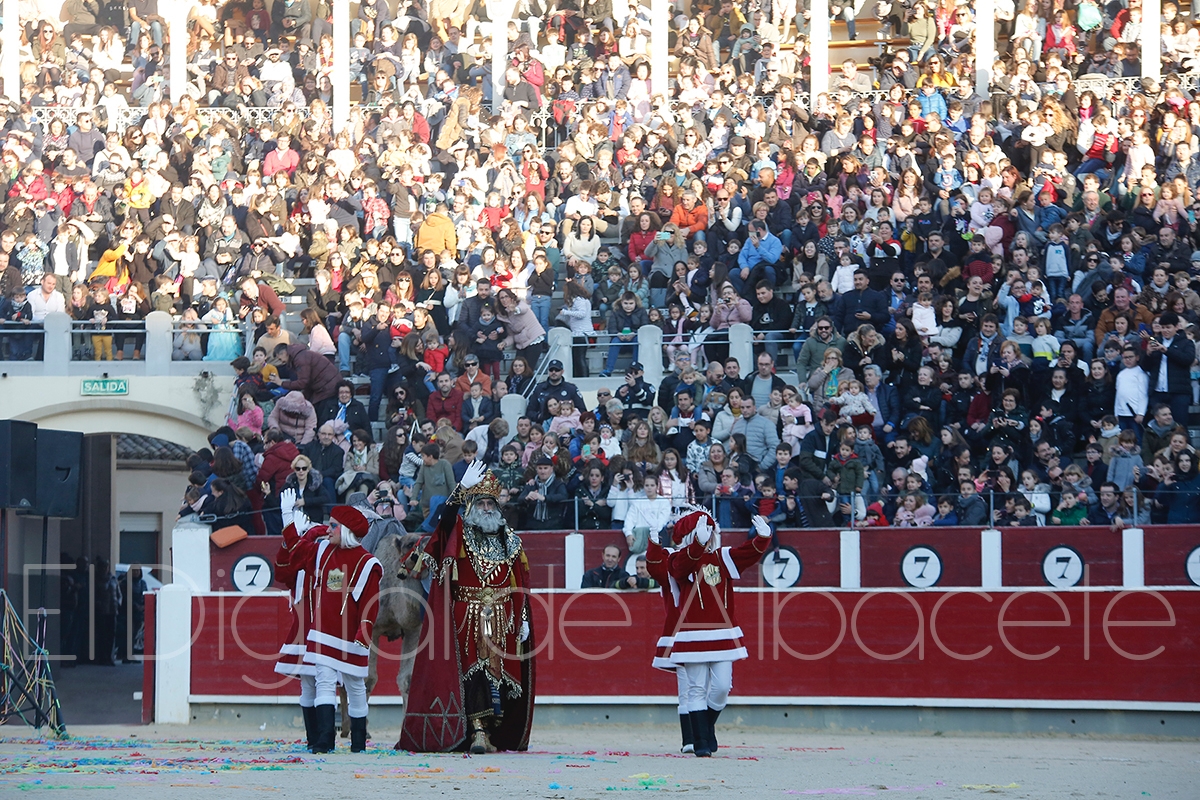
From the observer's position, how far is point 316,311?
18453 millimetres

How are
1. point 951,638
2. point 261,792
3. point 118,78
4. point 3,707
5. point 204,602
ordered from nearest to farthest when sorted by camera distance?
point 261,792, point 3,707, point 951,638, point 204,602, point 118,78

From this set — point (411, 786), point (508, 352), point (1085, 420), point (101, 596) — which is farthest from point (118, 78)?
point (411, 786)

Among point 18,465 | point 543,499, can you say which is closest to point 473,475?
point 543,499

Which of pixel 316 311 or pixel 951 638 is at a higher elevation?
pixel 316 311

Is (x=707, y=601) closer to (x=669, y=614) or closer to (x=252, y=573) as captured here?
(x=669, y=614)

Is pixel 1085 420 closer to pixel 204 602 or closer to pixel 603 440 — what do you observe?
pixel 603 440

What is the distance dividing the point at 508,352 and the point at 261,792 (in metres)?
9.71

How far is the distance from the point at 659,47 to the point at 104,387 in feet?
27.7

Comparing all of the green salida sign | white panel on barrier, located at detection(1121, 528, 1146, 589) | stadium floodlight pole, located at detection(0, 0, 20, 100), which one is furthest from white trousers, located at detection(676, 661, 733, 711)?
stadium floodlight pole, located at detection(0, 0, 20, 100)

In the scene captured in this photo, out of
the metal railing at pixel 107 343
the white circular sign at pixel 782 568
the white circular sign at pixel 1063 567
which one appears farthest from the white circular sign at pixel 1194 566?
the metal railing at pixel 107 343

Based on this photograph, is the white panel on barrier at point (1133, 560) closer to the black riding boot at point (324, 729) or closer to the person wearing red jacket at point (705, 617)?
the person wearing red jacket at point (705, 617)

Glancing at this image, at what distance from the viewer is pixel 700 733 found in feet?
36.1

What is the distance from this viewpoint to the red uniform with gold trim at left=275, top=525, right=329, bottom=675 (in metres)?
10.8

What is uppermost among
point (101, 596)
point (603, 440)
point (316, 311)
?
point (316, 311)
